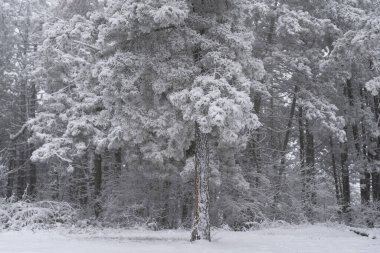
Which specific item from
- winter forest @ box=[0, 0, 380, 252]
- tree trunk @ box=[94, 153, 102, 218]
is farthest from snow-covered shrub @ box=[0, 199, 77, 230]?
tree trunk @ box=[94, 153, 102, 218]

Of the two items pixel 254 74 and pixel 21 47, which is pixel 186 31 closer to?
pixel 254 74

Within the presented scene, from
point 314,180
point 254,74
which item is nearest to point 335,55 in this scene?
point 254,74

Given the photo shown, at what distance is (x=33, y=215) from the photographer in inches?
694

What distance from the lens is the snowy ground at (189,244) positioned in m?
11.1

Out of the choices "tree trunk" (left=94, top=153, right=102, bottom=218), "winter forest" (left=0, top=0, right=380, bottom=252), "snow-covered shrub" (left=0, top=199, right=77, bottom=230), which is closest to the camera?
"winter forest" (left=0, top=0, right=380, bottom=252)

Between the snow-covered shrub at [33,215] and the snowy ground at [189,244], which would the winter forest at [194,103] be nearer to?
the snow-covered shrub at [33,215]

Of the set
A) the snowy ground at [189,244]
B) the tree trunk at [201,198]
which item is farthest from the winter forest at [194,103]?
the snowy ground at [189,244]

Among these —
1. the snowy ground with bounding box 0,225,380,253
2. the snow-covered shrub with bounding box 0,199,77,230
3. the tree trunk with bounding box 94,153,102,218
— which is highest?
the tree trunk with bounding box 94,153,102,218

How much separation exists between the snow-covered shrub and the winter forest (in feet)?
0.29

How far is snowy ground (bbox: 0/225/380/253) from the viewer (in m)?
11.1

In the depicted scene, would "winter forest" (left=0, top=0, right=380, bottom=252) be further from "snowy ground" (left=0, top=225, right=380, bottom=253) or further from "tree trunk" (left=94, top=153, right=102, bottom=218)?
"snowy ground" (left=0, top=225, right=380, bottom=253)

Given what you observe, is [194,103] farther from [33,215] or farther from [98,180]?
[98,180]

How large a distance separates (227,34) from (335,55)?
641 cm

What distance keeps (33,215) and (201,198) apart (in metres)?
8.44
